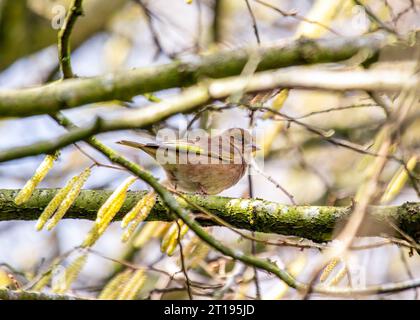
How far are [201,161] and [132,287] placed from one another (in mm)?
1741

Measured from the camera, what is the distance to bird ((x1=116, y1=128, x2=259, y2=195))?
18.3 feet

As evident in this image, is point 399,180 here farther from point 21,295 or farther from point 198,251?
point 21,295

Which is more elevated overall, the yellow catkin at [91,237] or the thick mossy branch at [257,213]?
the thick mossy branch at [257,213]

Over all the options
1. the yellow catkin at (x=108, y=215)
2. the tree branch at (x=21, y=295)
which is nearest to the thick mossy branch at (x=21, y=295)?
the tree branch at (x=21, y=295)

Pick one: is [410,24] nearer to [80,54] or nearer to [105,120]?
[105,120]

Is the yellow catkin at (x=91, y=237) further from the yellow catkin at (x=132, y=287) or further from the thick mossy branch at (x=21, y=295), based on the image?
the yellow catkin at (x=132, y=287)

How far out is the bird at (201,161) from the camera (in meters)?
5.59

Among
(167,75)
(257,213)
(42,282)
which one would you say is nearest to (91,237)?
(42,282)

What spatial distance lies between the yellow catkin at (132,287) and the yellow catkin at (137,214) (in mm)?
666

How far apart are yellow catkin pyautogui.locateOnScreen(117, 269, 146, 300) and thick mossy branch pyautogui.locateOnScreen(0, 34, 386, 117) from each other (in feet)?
4.82

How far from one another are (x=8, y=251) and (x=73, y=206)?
4.47 meters

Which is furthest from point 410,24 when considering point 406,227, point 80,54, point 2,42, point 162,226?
point 80,54

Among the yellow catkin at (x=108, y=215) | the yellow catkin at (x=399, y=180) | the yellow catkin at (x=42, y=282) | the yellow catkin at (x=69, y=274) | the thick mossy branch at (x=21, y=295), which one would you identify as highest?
the yellow catkin at (x=399, y=180)

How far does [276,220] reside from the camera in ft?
14.4
